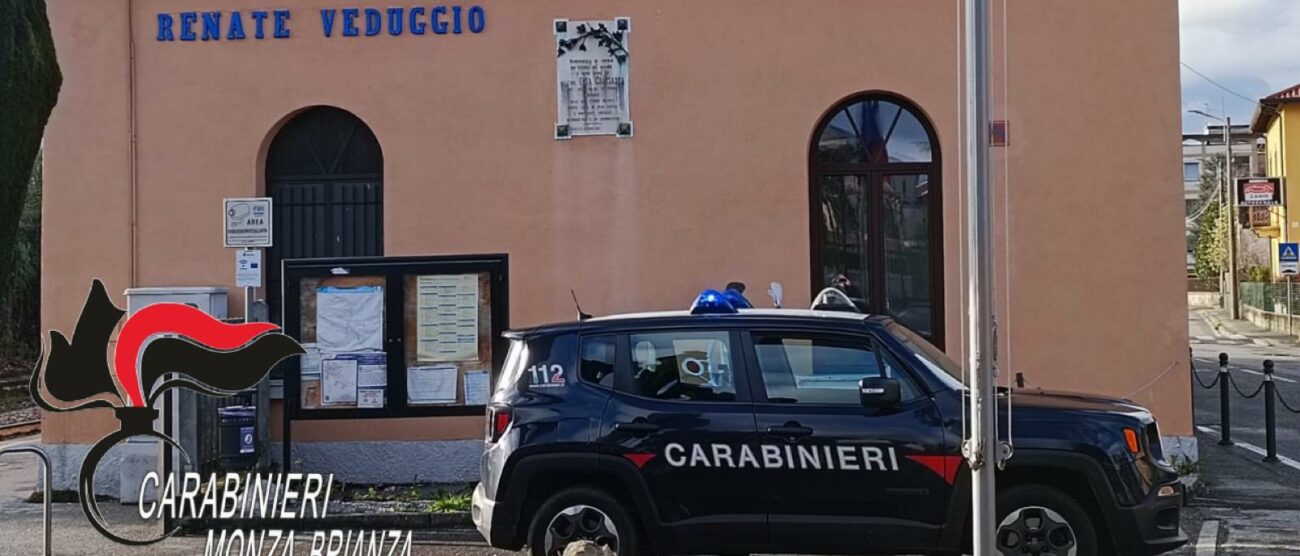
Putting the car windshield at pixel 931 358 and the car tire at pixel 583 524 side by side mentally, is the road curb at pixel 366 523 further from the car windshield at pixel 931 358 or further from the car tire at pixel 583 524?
the car windshield at pixel 931 358

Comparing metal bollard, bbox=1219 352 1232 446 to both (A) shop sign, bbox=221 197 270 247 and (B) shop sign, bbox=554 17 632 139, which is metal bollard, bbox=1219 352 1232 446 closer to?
(B) shop sign, bbox=554 17 632 139

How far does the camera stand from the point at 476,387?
1128 cm

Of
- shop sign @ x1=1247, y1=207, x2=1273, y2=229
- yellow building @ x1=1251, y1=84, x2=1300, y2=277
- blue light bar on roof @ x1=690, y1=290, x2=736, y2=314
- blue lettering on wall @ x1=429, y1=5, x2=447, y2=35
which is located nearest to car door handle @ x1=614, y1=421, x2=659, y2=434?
blue light bar on roof @ x1=690, y1=290, x2=736, y2=314

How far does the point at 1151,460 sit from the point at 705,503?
8.54 ft

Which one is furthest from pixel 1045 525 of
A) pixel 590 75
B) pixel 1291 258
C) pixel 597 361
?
pixel 1291 258

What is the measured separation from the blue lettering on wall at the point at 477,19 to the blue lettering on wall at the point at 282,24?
1835 mm

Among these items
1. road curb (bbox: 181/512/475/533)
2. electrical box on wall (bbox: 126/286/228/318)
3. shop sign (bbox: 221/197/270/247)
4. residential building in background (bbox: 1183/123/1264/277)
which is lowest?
road curb (bbox: 181/512/475/533)

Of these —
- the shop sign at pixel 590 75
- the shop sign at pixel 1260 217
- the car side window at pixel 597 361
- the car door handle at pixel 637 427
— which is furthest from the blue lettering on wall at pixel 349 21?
the shop sign at pixel 1260 217

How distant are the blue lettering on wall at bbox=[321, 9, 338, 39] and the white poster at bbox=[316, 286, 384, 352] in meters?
2.54

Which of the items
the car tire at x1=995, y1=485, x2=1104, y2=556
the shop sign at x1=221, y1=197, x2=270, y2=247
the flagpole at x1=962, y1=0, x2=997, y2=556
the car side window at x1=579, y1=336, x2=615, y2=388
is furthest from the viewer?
the shop sign at x1=221, y1=197, x2=270, y2=247

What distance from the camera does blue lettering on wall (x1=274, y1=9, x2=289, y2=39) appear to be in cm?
1166

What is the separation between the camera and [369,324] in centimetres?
1132

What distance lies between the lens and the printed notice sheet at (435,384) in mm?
11281

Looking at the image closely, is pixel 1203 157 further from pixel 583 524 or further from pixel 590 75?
pixel 583 524
